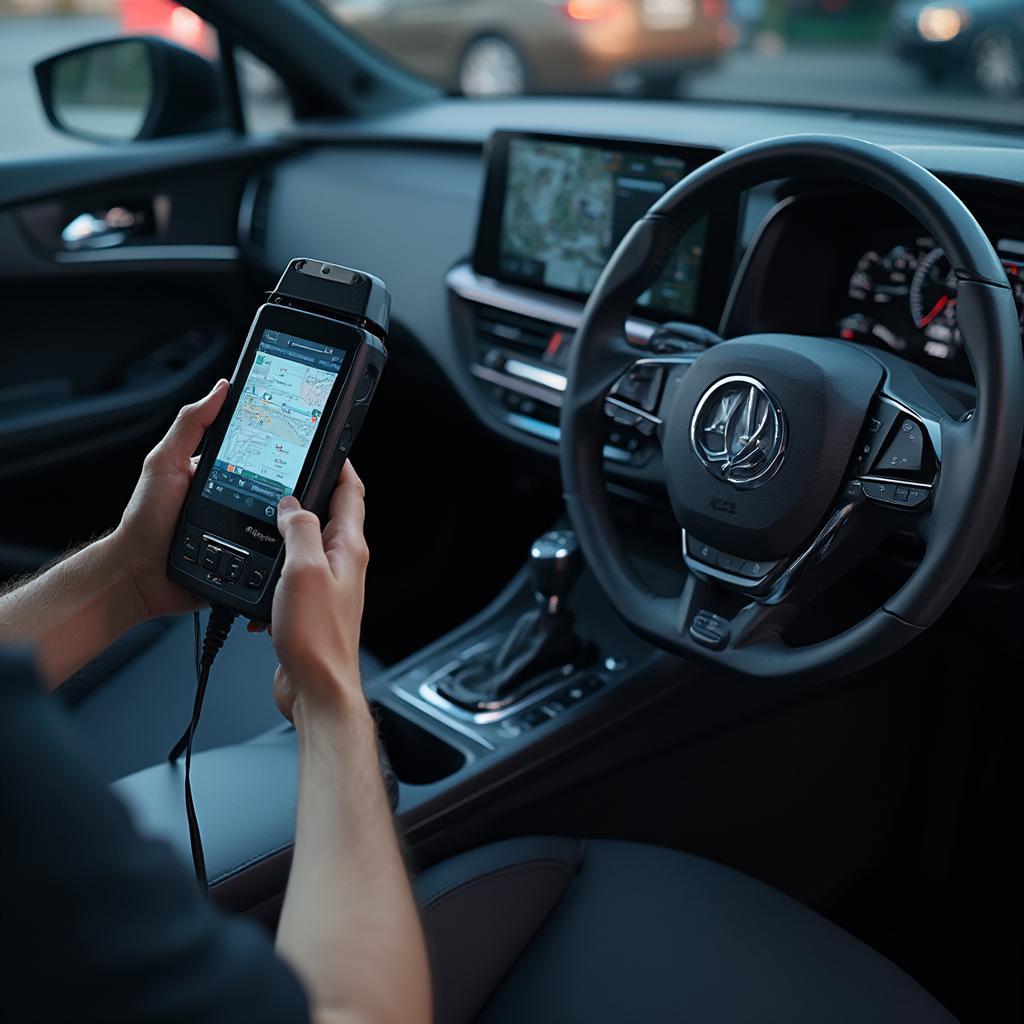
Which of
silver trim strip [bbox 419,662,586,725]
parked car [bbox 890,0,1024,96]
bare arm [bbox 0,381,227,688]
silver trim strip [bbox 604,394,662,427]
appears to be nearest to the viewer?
bare arm [bbox 0,381,227,688]

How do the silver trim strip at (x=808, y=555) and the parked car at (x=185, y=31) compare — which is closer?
the silver trim strip at (x=808, y=555)

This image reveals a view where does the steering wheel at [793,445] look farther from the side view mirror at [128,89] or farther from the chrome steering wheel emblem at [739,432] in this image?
the side view mirror at [128,89]

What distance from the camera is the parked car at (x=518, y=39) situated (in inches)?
234

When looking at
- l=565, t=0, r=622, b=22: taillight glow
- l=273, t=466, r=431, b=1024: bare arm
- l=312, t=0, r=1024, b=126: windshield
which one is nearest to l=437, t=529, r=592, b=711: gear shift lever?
l=273, t=466, r=431, b=1024: bare arm

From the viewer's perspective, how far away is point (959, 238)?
3.57 feet

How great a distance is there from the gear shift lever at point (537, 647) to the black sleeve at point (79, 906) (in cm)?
100

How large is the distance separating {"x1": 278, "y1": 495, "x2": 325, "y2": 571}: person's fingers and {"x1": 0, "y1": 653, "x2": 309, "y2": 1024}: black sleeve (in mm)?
313

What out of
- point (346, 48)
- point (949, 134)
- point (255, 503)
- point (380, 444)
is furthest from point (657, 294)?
point (346, 48)

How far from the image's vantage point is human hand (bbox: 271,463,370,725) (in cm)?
83

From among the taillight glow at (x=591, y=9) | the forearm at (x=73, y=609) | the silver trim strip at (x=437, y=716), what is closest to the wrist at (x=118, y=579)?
the forearm at (x=73, y=609)

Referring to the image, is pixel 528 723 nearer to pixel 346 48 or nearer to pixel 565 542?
pixel 565 542

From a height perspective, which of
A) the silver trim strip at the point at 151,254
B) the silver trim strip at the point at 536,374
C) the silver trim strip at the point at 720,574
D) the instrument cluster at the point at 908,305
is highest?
the instrument cluster at the point at 908,305

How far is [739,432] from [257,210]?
5.31 ft

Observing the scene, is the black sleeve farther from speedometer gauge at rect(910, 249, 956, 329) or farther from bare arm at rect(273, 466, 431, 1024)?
speedometer gauge at rect(910, 249, 956, 329)
